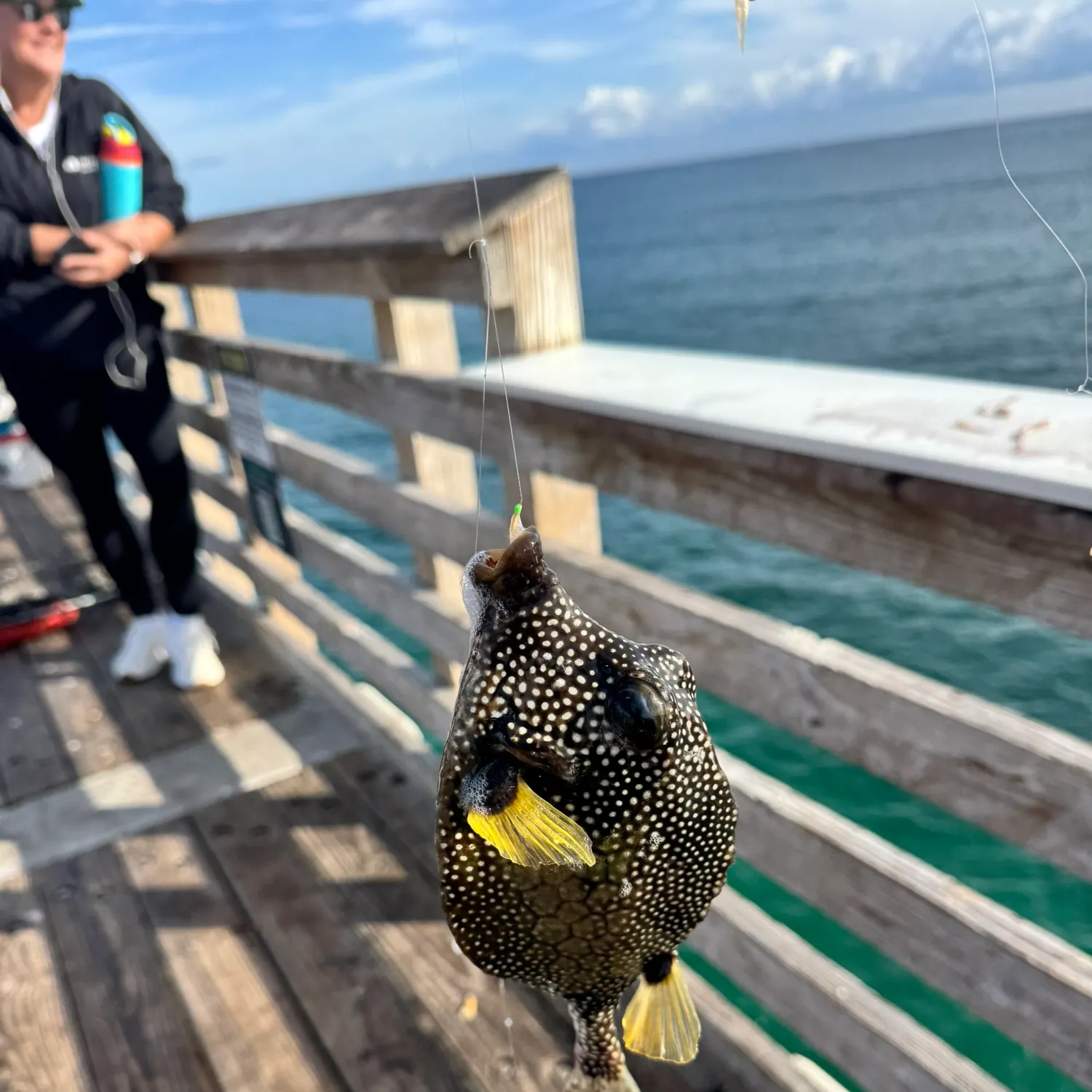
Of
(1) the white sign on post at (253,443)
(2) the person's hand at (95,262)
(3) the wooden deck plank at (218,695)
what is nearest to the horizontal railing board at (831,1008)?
(3) the wooden deck plank at (218,695)

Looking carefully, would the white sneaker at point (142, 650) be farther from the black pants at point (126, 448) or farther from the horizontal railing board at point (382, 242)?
the horizontal railing board at point (382, 242)

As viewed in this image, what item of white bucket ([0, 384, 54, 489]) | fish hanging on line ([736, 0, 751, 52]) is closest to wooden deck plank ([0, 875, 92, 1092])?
fish hanging on line ([736, 0, 751, 52])

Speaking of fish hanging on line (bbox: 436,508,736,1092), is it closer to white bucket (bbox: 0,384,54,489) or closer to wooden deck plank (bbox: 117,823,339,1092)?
wooden deck plank (bbox: 117,823,339,1092)

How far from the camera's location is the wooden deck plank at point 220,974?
179 cm

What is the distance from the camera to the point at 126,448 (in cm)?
301

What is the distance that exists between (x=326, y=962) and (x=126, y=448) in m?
1.79

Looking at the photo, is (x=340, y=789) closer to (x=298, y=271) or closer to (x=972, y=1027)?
(x=298, y=271)

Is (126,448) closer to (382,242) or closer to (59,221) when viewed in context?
(59,221)

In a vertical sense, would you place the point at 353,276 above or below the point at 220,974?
above

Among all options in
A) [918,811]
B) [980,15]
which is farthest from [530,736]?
[918,811]

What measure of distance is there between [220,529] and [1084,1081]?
11.5 feet

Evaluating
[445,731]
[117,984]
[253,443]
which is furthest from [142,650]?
[117,984]

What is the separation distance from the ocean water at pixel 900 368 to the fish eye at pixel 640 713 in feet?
1.66

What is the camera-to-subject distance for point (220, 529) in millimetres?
3943
